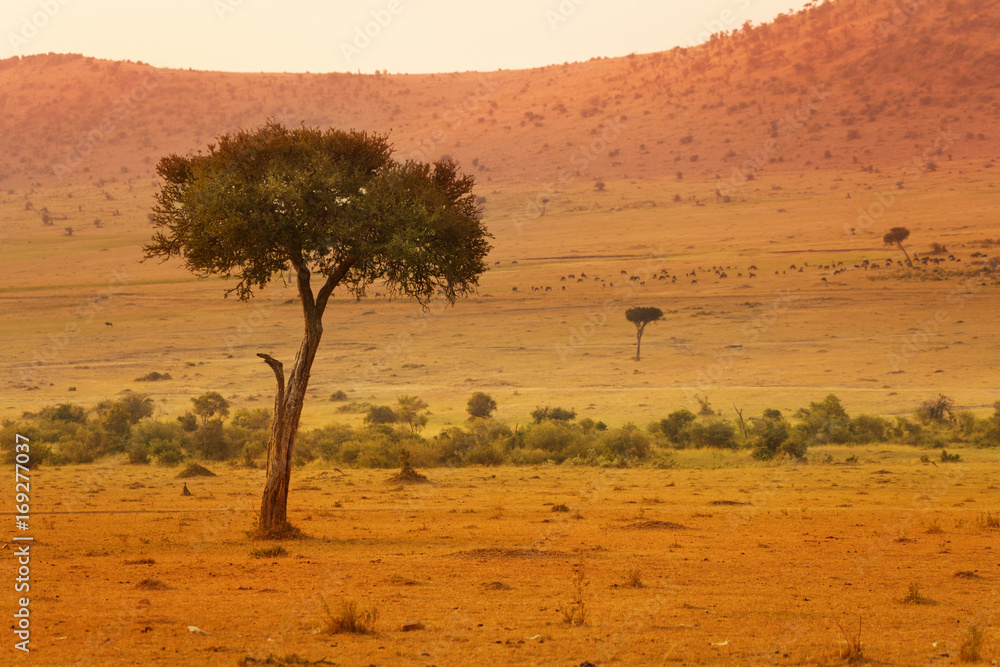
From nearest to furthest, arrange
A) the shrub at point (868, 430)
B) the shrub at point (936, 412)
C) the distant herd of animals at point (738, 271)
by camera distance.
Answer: the shrub at point (868, 430) → the shrub at point (936, 412) → the distant herd of animals at point (738, 271)

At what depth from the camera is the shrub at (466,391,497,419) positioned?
32.6 metres

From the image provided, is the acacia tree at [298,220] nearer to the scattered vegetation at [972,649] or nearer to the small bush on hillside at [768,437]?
the scattered vegetation at [972,649]

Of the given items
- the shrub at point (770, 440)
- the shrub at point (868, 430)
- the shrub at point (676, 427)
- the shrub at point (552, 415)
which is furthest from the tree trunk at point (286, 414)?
the shrub at point (868, 430)

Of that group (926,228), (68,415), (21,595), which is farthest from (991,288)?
(21,595)

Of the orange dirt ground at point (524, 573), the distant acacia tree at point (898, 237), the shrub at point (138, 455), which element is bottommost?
the shrub at point (138, 455)

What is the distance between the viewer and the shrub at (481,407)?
107 feet

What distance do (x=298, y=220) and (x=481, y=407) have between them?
65.9ft

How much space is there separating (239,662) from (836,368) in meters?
36.7

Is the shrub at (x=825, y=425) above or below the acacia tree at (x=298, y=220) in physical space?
below

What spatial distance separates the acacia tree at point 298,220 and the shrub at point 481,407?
61.1 feet

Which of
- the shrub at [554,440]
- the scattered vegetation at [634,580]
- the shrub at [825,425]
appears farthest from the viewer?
the shrub at [825,425]

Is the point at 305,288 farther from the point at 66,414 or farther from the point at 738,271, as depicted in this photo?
the point at 738,271

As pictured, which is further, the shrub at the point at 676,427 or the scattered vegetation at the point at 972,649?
the shrub at the point at 676,427

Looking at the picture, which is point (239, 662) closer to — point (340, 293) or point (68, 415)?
point (68, 415)
